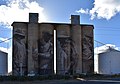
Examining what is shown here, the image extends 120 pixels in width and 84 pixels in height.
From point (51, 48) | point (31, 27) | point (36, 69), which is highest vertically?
point (31, 27)

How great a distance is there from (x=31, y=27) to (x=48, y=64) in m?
11.5

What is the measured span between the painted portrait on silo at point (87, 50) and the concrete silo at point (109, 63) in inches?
256

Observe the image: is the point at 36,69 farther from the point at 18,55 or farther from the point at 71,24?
the point at 71,24

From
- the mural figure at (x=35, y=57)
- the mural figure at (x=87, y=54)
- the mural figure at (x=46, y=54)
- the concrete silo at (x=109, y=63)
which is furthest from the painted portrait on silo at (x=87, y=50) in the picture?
the mural figure at (x=35, y=57)

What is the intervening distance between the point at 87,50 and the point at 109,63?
32.5 ft

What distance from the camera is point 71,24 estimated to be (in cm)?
9488

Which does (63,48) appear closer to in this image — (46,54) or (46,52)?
(46,52)

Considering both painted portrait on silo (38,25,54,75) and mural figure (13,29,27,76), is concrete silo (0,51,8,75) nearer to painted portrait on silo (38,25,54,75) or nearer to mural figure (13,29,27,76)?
mural figure (13,29,27,76)

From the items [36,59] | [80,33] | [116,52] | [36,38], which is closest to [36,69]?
[36,59]

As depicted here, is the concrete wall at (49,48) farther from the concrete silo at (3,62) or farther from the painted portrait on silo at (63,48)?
the concrete silo at (3,62)

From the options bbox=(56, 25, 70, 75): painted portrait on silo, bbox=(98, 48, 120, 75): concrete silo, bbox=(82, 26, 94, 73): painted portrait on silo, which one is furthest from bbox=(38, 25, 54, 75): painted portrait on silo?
bbox=(98, 48, 120, 75): concrete silo

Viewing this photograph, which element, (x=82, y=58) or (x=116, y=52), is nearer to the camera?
(x=82, y=58)

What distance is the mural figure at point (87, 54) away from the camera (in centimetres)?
9406

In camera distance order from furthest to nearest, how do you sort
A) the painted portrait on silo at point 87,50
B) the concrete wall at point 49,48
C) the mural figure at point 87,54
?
the painted portrait on silo at point 87,50 < the mural figure at point 87,54 < the concrete wall at point 49,48
